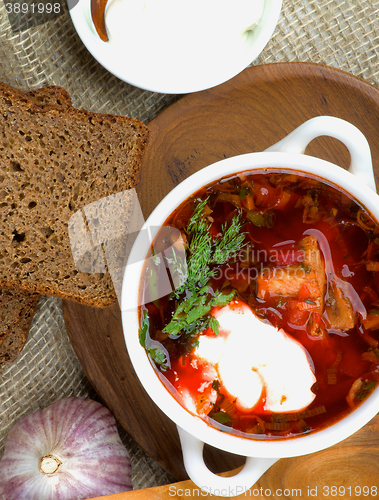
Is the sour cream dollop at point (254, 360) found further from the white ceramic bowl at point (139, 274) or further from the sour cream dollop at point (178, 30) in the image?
the sour cream dollop at point (178, 30)

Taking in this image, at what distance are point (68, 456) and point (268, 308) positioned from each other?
38.9 inches

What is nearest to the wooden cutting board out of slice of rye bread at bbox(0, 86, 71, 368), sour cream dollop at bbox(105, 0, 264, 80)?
sour cream dollop at bbox(105, 0, 264, 80)

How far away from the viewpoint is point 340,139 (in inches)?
52.7

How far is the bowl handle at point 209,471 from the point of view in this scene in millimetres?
1510

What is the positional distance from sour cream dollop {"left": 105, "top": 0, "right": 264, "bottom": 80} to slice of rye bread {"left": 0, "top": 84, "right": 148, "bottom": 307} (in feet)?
1.05

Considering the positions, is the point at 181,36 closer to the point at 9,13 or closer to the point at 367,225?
the point at 9,13

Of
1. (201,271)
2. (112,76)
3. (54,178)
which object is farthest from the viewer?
(112,76)

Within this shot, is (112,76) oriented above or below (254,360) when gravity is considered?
above

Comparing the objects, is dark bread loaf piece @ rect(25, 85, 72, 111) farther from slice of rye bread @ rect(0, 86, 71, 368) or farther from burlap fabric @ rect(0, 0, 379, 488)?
burlap fabric @ rect(0, 0, 379, 488)

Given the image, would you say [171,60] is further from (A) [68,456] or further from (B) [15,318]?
(A) [68,456]

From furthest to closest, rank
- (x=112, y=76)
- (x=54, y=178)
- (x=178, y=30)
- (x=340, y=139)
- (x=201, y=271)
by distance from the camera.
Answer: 1. (x=112, y=76)
2. (x=178, y=30)
3. (x=54, y=178)
4. (x=201, y=271)
5. (x=340, y=139)

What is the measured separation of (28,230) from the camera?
1.71 metres

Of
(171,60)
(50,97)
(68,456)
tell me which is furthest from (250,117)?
(68,456)

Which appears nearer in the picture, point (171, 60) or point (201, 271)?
point (201, 271)
